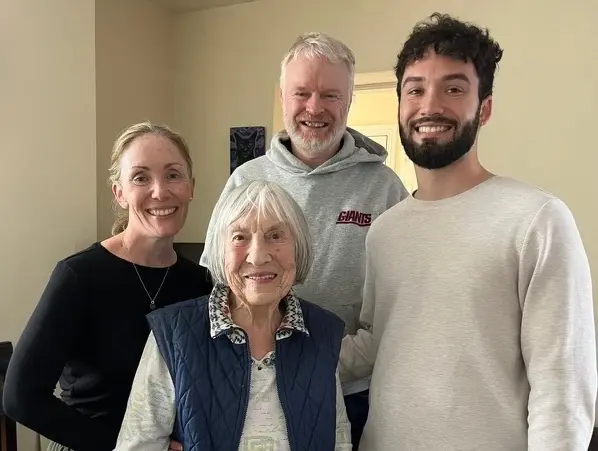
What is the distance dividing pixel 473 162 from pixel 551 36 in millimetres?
1960

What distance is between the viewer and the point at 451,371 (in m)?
1.15

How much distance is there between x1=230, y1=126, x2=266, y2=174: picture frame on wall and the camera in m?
3.57

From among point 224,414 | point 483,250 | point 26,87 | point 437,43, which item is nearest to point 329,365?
point 224,414

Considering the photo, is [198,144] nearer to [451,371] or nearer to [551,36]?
[551,36]

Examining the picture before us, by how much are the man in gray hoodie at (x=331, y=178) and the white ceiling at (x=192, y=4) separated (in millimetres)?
2276

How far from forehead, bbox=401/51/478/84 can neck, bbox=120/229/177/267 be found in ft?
2.63

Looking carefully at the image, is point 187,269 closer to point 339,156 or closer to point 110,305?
point 110,305

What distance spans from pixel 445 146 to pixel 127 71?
8.92 feet

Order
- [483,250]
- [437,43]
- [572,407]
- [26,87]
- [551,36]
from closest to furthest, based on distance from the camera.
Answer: [572,407]
[483,250]
[437,43]
[26,87]
[551,36]

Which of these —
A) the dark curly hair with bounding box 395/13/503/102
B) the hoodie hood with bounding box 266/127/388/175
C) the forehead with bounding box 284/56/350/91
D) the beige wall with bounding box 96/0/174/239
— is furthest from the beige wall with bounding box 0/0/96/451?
the dark curly hair with bounding box 395/13/503/102

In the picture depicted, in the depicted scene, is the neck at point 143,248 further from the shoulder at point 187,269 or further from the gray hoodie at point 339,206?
the gray hoodie at point 339,206

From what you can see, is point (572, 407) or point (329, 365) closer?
point (572, 407)

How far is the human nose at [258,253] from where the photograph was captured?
117 cm

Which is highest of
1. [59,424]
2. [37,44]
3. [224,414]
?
[37,44]
